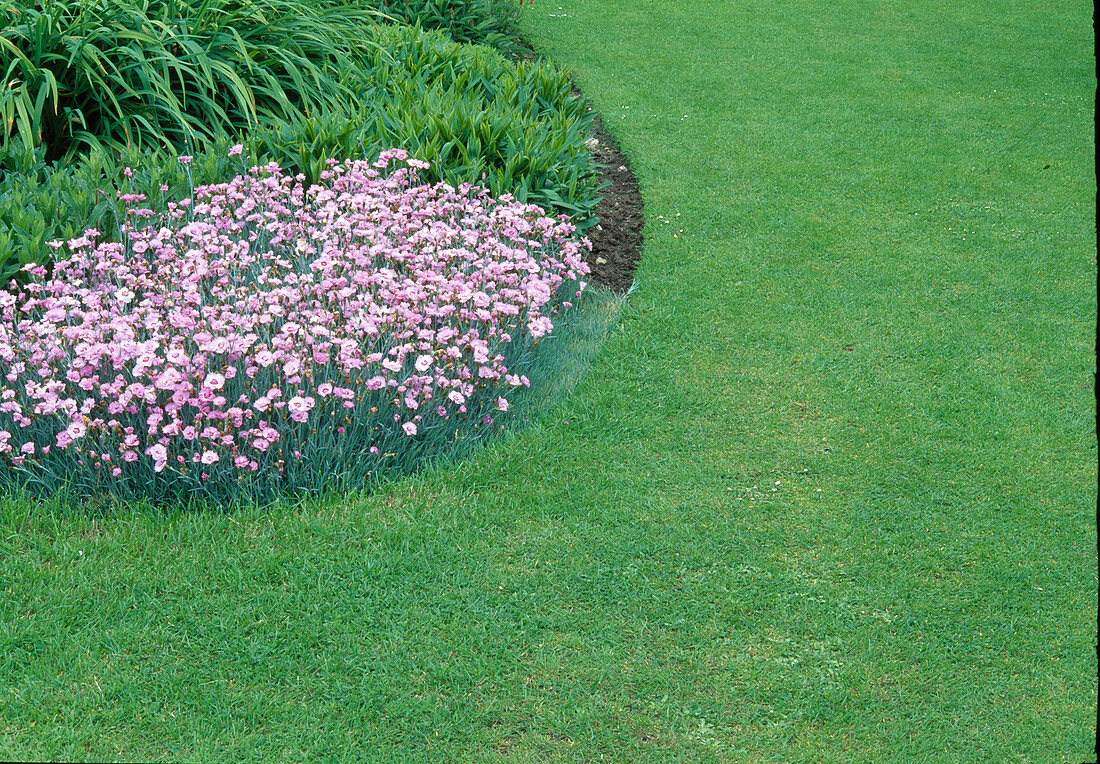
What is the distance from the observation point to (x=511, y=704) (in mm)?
3018

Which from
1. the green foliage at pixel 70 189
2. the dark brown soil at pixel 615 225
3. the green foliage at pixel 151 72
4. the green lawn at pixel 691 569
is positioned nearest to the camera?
the green lawn at pixel 691 569

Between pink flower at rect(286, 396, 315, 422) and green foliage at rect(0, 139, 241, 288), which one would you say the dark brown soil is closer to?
green foliage at rect(0, 139, 241, 288)

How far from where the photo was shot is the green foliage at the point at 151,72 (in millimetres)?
5613

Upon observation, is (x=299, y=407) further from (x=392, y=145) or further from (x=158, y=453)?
(x=392, y=145)

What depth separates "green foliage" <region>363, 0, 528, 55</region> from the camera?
355 inches

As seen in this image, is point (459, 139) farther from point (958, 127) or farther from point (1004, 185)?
point (958, 127)

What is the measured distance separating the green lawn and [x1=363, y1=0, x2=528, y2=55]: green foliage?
4151 mm

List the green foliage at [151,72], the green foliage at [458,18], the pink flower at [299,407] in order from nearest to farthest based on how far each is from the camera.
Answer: the pink flower at [299,407] < the green foliage at [151,72] < the green foliage at [458,18]

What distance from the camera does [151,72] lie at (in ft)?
18.7

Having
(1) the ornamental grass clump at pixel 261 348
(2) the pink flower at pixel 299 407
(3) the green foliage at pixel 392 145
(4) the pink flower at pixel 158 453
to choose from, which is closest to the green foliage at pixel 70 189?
(3) the green foliage at pixel 392 145

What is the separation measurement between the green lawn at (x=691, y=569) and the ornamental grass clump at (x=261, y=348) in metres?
0.21

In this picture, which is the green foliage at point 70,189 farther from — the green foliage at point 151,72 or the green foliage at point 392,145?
the green foliage at point 151,72

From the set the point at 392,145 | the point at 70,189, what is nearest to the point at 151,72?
the point at 70,189

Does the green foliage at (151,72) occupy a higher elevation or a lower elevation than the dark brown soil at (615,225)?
higher
